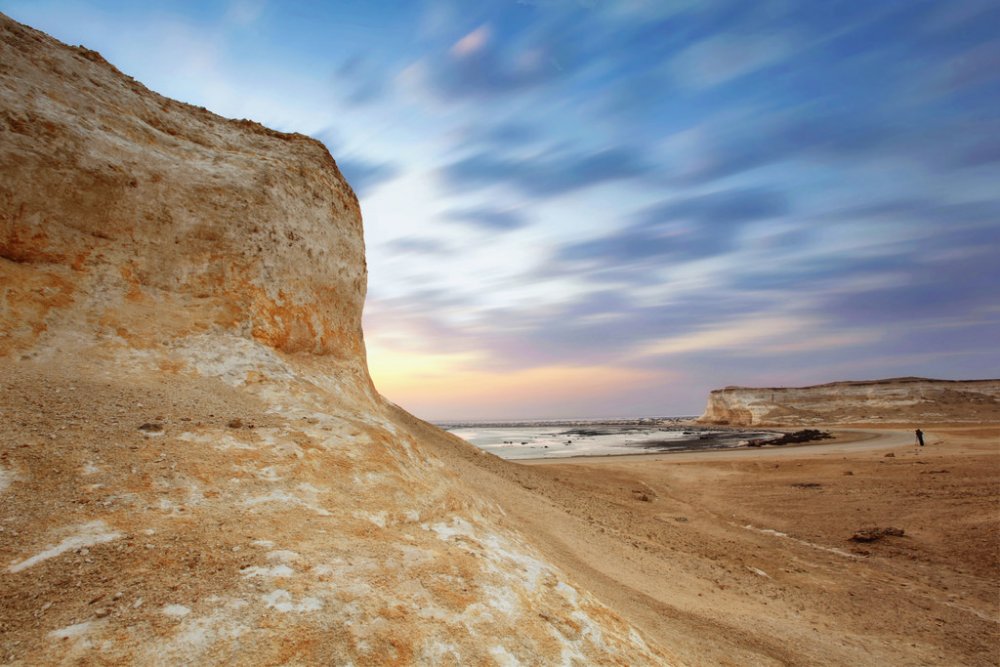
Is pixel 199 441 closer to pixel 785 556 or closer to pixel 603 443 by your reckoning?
pixel 785 556

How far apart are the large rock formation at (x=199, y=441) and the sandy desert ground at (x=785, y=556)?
2729mm

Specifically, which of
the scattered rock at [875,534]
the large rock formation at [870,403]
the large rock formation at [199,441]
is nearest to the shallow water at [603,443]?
the large rock formation at [870,403]

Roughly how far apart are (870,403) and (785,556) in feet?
250

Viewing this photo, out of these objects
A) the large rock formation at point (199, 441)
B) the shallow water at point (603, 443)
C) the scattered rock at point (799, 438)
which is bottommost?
the shallow water at point (603, 443)

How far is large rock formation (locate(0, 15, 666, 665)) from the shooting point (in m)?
2.70

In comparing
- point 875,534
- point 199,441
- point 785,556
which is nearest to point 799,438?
point 875,534

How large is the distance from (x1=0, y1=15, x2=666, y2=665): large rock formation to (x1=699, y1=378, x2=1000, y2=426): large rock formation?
7114 centimetres

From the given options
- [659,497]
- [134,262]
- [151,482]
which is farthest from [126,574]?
[659,497]

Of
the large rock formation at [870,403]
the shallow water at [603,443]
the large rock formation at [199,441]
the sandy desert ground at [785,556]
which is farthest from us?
the large rock formation at [870,403]

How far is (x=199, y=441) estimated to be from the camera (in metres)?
4.23

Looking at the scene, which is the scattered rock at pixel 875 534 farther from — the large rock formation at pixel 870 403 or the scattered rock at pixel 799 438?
the large rock formation at pixel 870 403

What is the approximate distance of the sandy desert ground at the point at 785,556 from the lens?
20.9 ft

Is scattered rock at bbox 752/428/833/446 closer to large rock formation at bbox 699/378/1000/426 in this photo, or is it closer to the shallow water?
the shallow water

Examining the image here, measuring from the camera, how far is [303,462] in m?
4.44
